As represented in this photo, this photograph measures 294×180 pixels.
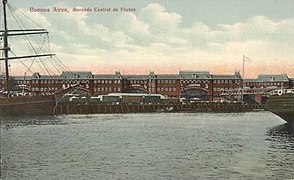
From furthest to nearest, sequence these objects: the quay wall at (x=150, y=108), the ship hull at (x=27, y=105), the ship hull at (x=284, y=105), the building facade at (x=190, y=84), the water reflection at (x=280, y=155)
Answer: the building facade at (x=190, y=84) < the quay wall at (x=150, y=108) < the ship hull at (x=27, y=105) < the ship hull at (x=284, y=105) < the water reflection at (x=280, y=155)

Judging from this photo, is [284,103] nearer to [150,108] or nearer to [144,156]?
[144,156]

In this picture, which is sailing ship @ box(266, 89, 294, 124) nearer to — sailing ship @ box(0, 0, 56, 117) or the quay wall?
sailing ship @ box(0, 0, 56, 117)

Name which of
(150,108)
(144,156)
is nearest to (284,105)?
(144,156)

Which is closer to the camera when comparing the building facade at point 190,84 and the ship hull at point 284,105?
the ship hull at point 284,105

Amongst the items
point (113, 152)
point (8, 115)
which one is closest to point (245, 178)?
point (113, 152)

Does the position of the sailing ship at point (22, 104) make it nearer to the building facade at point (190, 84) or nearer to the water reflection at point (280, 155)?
the water reflection at point (280, 155)

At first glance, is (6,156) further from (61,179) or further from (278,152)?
(278,152)

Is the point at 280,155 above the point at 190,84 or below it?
below

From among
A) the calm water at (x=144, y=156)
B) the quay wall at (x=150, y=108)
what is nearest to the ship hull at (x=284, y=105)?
the calm water at (x=144, y=156)
